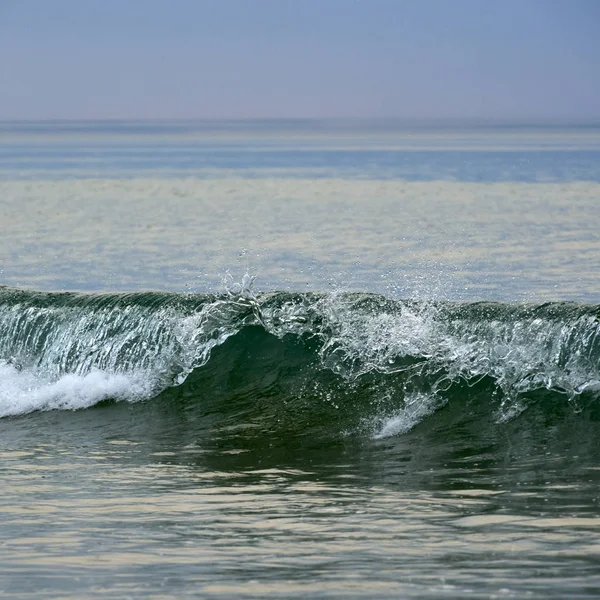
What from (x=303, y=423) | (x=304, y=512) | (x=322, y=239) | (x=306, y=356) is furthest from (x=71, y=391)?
(x=322, y=239)

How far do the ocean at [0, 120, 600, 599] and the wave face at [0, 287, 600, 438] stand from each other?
1.2 inches

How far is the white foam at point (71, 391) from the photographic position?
1416 centimetres

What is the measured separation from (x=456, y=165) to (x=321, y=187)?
71.4 feet

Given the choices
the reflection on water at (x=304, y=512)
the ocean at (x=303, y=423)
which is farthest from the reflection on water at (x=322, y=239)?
the reflection on water at (x=304, y=512)

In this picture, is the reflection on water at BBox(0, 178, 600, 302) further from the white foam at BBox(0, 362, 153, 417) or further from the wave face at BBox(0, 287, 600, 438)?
the white foam at BBox(0, 362, 153, 417)

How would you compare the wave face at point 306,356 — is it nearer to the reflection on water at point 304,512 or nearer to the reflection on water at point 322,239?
the reflection on water at point 304,512

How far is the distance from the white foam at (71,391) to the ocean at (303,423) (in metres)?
0.03

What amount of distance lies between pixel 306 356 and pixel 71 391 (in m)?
2.76

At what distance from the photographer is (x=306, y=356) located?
14.7 meters

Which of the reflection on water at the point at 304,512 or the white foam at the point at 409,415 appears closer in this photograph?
the reflection on water at the point at 304,512

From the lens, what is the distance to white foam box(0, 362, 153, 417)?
1416 centimetres

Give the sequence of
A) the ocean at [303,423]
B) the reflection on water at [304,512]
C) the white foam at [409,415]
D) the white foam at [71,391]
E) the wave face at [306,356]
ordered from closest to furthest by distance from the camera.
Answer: the reflection on water at [304,512] → the ocean at [303,423] → the white foam at [409,415] → the wave face at [306,356] → the white foam at [71,391]

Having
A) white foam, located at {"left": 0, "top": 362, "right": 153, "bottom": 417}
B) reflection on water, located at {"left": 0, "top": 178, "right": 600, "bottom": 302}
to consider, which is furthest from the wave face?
reflection on water, located at {"left": 0, "top": 178, "right": 600, "bottom": 302}

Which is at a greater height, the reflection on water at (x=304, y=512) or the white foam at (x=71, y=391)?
the reflection on water at (x=304, y=512)
